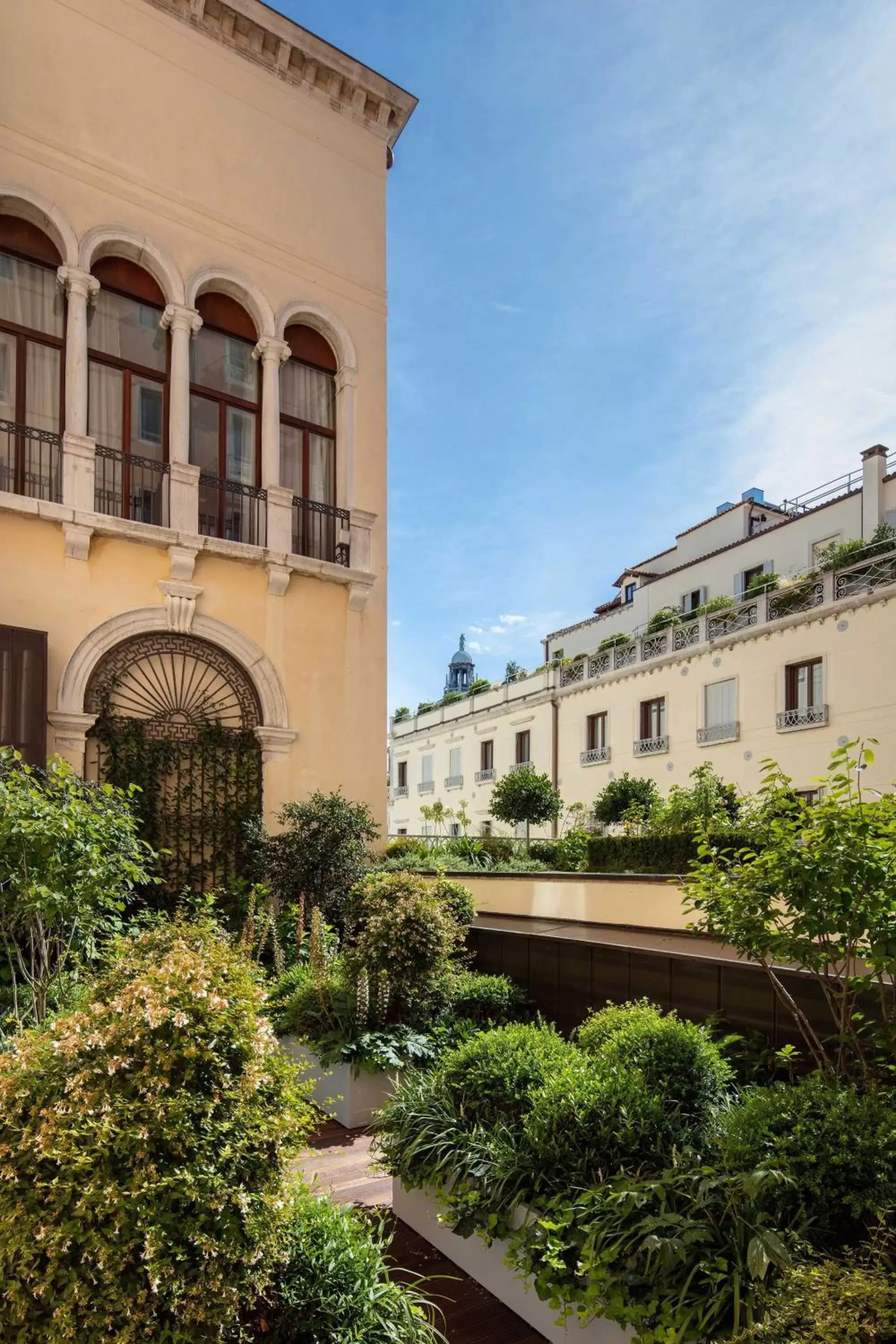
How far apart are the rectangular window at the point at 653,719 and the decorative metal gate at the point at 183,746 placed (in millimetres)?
15840

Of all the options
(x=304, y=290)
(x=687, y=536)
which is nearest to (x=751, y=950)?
(x=304, y=290)

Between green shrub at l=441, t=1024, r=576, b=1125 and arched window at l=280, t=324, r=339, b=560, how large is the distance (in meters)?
8.09

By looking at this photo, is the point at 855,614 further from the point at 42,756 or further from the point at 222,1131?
the point at 222,1131

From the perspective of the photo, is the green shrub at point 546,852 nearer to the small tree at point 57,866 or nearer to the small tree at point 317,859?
the small tree at point 317,859

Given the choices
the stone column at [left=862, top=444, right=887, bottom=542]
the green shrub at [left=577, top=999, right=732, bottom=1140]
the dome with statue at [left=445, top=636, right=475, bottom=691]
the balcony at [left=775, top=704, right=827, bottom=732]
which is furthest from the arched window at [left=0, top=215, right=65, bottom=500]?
the dome with statue at [left=445, top=636, right=475, bottom=691]

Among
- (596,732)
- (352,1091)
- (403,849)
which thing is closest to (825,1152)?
(352,1091)

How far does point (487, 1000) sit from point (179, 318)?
865 cm

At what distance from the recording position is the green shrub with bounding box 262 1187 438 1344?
2887 millimetres

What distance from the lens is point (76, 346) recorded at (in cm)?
968

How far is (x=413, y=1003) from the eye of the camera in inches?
253

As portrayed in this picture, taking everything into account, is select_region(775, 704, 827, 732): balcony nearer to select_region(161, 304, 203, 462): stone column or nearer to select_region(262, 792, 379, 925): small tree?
select_region(262, 792, 379, 925): small tree

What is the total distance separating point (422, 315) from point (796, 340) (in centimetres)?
553

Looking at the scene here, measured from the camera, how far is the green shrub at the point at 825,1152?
2.92 m

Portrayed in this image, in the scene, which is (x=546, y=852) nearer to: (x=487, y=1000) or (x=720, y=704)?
(x=720, y=704)
